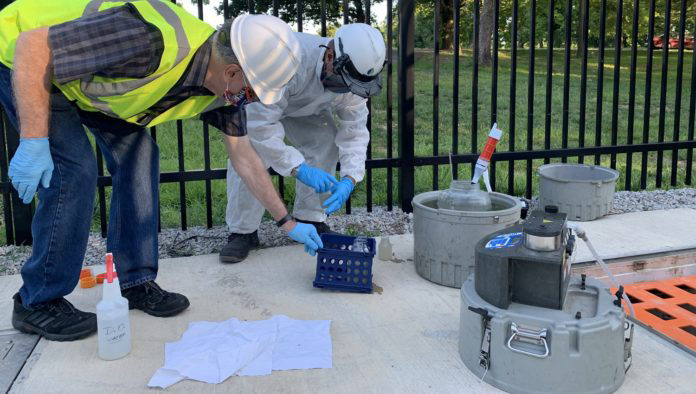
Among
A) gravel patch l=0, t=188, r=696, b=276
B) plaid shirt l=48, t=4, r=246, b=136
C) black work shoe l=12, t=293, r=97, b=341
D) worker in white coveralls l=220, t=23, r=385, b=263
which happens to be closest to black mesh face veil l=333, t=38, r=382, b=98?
worker in white coveralls l=220, t=23, r=385, b=263

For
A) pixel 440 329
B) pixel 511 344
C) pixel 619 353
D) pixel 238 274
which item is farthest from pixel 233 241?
pixel 619 353

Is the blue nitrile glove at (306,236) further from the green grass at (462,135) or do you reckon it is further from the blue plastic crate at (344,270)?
the green grass at (462,135)

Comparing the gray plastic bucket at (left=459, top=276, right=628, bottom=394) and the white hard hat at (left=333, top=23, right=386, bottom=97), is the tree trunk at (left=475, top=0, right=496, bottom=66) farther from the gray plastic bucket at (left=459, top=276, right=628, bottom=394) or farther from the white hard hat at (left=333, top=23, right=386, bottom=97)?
the gray plastic bucket at (left=459, top=276, right=628, bottom=394)

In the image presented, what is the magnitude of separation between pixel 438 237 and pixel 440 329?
1.88 ft

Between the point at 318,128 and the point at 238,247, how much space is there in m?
0.87

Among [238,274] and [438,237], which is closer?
[438,237]

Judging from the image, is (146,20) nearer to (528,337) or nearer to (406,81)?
(528,337)

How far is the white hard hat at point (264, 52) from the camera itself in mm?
2291

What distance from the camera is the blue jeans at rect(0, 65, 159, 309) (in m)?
2.47

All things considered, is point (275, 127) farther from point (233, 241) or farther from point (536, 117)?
point (536, 117)

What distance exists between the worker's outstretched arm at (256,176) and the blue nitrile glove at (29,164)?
2.60ft

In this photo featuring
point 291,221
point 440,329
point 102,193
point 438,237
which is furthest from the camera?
point 102,193

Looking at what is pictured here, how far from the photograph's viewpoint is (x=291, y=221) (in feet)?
9.70

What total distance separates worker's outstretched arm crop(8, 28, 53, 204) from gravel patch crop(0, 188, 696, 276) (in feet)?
4.54
